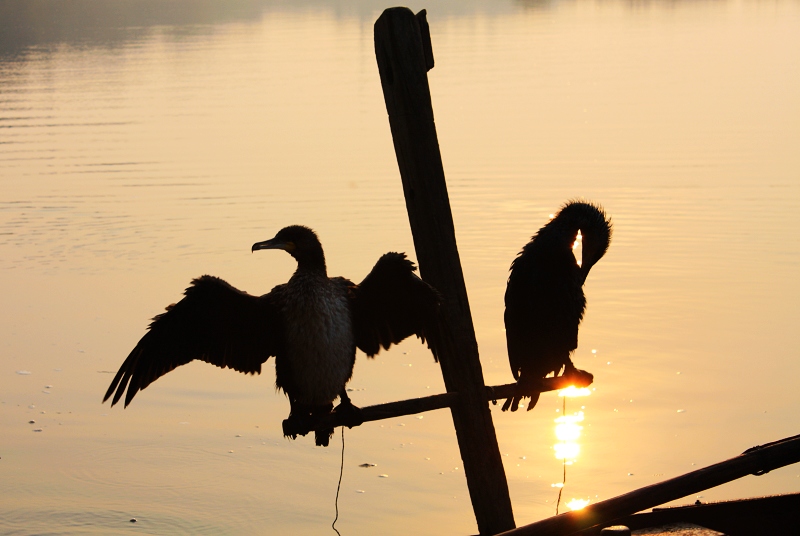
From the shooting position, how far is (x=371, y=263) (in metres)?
12.4

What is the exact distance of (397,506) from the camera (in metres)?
7.47

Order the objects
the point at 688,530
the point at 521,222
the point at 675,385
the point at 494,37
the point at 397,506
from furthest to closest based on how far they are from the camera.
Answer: the point at 494,37 < the point at 521,222 < the point at 675,385 < the point at 397,506 < the point at 688,530

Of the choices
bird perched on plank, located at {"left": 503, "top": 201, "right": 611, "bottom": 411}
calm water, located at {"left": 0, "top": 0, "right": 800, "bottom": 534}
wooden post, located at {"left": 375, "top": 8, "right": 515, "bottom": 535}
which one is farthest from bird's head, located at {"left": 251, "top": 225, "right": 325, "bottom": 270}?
calm water, located at {"left": 0, "top": 0, "right": 800, "bottom": 534}

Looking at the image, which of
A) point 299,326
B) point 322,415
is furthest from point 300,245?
point 322,415

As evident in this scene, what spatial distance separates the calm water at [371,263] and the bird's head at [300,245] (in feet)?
9.59

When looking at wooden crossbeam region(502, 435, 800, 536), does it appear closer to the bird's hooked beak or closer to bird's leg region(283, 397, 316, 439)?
bird's leg region(283, 397, 316, 439)

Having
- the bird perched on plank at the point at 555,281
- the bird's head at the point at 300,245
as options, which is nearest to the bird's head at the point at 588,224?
the bird perched on plank at the point at 555,281

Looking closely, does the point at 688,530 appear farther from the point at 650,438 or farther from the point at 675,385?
the point at 675,385

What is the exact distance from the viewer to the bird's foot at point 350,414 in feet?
15.5

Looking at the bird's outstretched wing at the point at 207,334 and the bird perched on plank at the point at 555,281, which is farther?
the bird perched on plank at the point at 555,281

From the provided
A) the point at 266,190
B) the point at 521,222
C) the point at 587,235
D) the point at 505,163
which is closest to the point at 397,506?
the point at 587,235

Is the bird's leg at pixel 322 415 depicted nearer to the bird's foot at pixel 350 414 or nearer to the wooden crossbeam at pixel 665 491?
the bird's foot at pixel 350 414

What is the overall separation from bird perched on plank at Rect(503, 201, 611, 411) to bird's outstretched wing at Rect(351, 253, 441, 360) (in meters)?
1.08

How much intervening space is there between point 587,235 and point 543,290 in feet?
1.24
